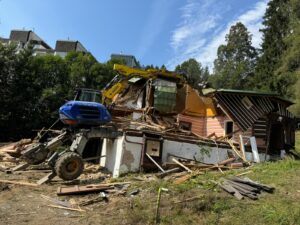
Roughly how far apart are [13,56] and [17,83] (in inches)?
118

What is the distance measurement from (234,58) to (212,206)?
5653 cm

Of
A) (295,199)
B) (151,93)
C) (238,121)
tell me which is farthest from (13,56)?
(295,199)

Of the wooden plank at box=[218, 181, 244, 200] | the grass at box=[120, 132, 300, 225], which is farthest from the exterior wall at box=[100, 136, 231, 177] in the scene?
the wooden plank at box=[218, 181, 244, 200]

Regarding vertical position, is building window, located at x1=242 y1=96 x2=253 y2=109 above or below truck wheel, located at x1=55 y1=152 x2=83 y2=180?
above

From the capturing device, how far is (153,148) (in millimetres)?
16141

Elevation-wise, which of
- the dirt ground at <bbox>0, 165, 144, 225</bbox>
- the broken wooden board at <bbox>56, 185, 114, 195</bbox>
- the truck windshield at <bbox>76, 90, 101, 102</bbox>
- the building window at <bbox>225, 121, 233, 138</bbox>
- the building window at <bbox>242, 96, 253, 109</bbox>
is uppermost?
the building window at <bbox>242, 96, 253, 109</bbox>

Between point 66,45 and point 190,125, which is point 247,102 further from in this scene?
point 66,45

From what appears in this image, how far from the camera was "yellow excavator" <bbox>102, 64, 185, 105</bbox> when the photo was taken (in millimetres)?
22969

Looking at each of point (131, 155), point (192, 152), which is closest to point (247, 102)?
point (192, 152)

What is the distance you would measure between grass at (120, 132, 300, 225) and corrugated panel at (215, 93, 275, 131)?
7.75 meters

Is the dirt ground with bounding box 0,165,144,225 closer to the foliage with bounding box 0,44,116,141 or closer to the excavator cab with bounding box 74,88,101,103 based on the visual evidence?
the excavator cab with bounding box 74,88,101,103

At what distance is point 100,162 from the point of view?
1872 centimetres

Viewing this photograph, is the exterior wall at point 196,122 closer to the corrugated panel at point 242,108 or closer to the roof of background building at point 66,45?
the corrugated panel at point 242,108

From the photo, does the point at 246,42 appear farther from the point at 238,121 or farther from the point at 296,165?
the point at 296,165
